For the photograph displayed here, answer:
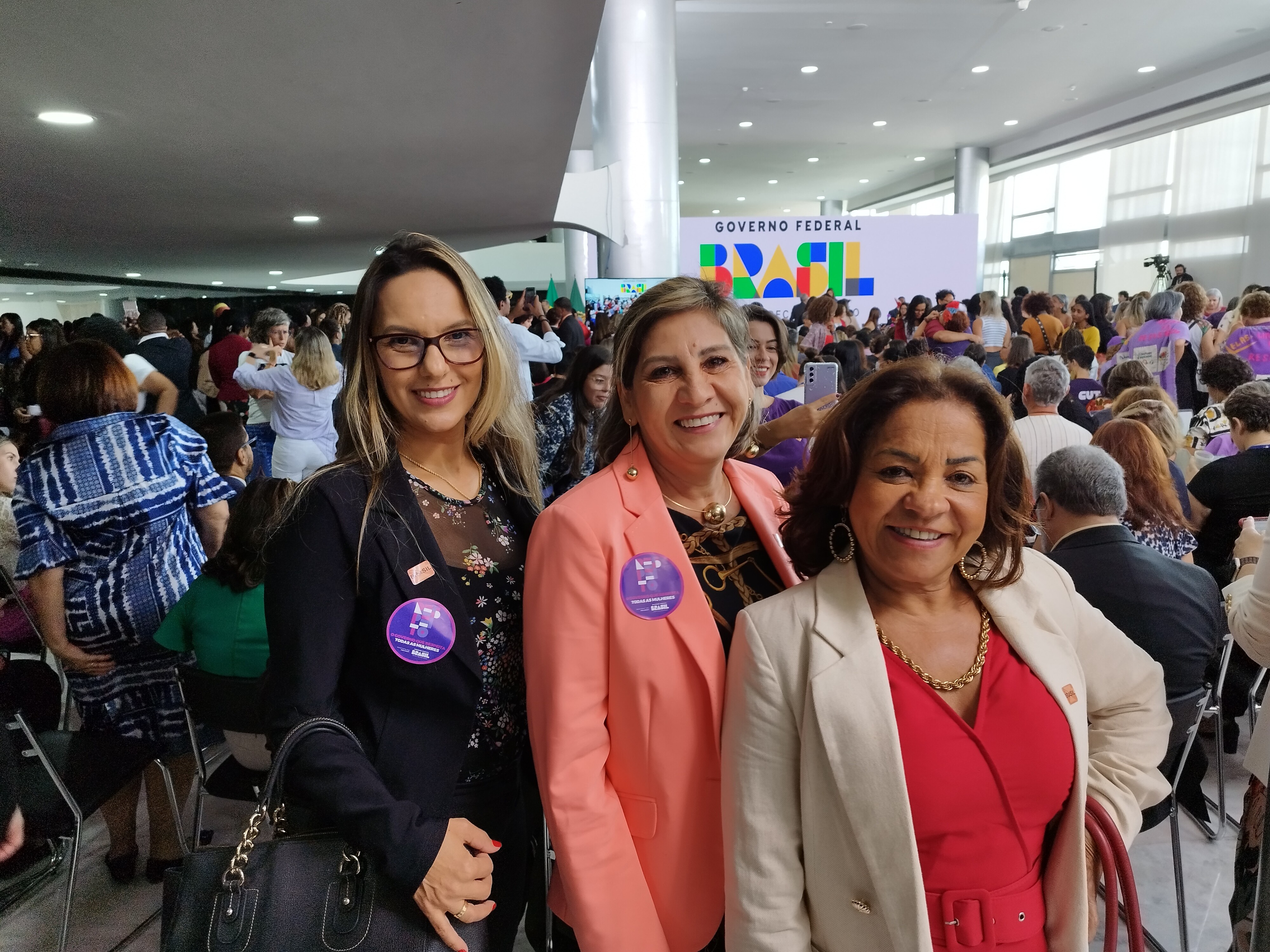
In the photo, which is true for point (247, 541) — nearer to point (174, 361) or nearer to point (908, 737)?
point (908, 737)

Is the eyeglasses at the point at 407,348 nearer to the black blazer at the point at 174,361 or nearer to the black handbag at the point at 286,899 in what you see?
the black handbag at the point at 286,899

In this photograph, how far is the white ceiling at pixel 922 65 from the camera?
994cm

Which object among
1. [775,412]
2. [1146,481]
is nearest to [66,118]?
[775,412]

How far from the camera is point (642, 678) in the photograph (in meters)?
1.23

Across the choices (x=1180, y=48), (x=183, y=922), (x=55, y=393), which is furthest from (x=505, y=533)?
(x=1180, y=48)

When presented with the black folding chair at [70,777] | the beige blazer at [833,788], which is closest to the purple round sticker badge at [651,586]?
the beige blazer at [833,788]

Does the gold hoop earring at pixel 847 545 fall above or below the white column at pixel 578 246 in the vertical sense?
below

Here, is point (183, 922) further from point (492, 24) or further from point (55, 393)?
point (492, 24)

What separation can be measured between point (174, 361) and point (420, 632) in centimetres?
578

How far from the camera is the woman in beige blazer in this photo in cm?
111

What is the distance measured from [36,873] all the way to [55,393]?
62.0 inches

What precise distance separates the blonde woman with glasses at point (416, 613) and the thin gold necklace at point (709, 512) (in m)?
0.28

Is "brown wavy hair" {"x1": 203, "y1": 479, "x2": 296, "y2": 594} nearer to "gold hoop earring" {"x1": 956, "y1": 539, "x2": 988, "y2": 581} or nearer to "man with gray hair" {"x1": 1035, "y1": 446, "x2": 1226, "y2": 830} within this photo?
"gold hoop earring" {"x1": 956, "y1": 539, "x2": 988, "y2": 581}

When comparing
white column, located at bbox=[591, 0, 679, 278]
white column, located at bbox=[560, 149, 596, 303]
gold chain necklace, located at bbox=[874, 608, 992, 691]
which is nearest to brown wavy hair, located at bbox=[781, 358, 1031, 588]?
gold chain necklace, located at bbox=[874, 608, 992, 691]
